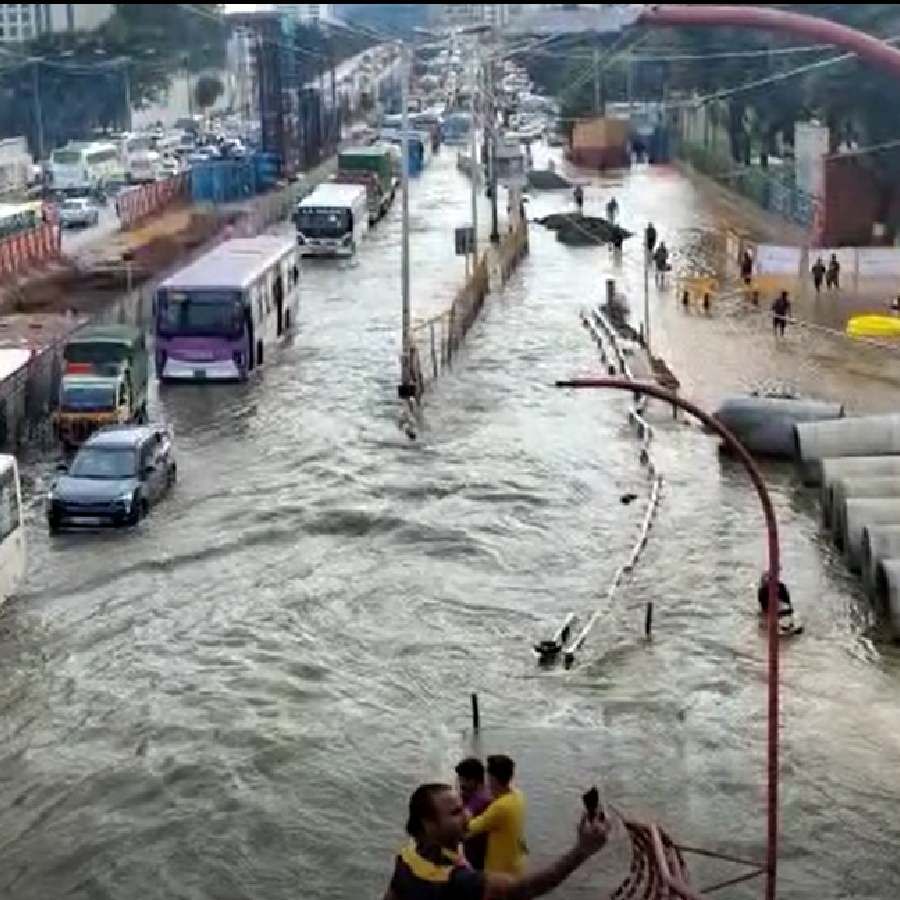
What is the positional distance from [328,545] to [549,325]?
19149 millimetres

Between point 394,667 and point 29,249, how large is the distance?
32041 mm

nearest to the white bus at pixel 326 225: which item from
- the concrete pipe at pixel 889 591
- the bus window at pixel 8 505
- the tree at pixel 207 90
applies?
the bus window at pixel 8 505

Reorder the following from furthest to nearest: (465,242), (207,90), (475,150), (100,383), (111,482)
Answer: (207,90)
(475,150)
(465,242)
(100,383)
(111,482)

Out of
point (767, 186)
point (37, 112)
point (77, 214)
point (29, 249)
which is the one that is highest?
point (37, 112)

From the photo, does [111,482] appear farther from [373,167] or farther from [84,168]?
[84,168]

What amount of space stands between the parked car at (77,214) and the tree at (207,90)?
47964 millimetres

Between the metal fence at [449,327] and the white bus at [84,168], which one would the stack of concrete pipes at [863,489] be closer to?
the metal fence at [449,327]

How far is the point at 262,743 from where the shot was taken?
54.0ft

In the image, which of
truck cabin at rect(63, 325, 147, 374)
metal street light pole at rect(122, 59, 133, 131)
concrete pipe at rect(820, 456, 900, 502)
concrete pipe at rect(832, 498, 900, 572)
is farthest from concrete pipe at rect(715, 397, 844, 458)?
metal street light pole at rect(122, 59, 133, 131)

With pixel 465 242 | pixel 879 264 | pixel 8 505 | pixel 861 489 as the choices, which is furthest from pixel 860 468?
pixel 879 264

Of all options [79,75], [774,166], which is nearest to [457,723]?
[774,166]

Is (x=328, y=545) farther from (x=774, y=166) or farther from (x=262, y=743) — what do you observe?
(x=774, y=166)

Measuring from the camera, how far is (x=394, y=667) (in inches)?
728

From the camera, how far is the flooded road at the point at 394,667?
14.5 metres
